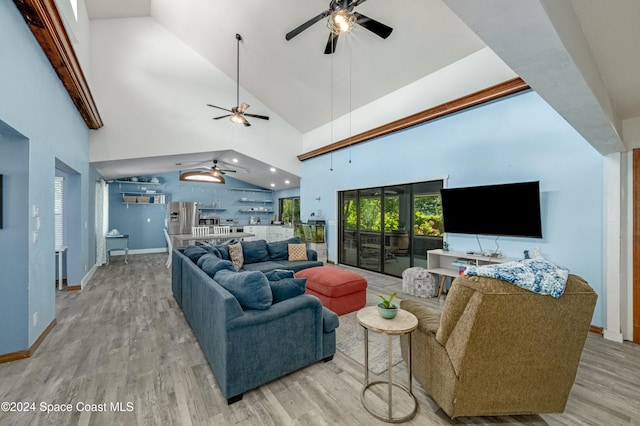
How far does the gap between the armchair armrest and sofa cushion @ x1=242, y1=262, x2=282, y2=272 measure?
107 inches

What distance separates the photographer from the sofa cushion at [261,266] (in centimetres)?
447

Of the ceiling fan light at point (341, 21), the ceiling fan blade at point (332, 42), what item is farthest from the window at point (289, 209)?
the ceiling fan light at point (341, 21)

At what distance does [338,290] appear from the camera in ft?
11.5

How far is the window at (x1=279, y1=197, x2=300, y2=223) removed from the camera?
10608mm

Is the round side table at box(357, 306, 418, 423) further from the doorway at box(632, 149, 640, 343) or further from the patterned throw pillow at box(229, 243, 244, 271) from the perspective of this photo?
the patterned throw pillow at box(229, 243, 244, 271)

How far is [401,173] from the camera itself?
5.24m

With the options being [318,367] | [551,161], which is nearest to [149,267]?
[318,367]

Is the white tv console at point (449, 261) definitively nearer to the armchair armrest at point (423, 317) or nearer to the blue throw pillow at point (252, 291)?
the armchair armrest at point (423, 317)

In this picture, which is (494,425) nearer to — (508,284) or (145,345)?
(508,284)

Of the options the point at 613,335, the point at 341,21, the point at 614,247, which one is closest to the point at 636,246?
the point at 614,247

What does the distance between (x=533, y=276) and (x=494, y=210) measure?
251 cm

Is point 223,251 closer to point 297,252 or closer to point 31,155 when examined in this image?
point 297,252

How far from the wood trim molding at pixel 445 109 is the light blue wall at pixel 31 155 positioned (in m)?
4.95

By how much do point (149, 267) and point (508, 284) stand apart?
7635mm
